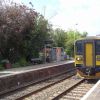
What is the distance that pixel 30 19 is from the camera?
37250mm

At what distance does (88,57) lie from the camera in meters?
18.8

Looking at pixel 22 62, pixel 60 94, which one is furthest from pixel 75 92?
pixel 22 62

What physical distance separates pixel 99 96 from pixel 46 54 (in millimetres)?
32276

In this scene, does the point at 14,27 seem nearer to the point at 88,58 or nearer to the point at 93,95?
the point at 88,58

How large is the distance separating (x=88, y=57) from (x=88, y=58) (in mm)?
55

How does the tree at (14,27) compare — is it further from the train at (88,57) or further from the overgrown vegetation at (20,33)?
the train at (88,57)

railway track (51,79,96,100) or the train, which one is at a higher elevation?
the train

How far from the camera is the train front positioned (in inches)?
729

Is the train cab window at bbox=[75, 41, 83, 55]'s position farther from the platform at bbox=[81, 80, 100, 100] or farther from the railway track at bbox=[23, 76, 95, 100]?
the platform at bbox=[81, 80, 100, 100]

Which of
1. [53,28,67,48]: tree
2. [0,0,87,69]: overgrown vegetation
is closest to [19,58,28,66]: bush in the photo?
[0,0,87,69]: overgrown vegetation

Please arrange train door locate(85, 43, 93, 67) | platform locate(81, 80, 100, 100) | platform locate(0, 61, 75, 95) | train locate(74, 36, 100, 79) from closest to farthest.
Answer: platform locate(81, 80, 100, 100) < platform locate(0, 61, 75, 95) < train locate(74, 36, 100, 79) < train door locate(85, 43, 93, 67)

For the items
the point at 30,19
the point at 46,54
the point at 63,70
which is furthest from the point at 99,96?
the point at 46,54

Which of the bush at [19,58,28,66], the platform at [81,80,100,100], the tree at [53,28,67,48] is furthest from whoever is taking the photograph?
the tree at [53,28,67,48]

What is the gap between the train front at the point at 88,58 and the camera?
1852 centimetres
